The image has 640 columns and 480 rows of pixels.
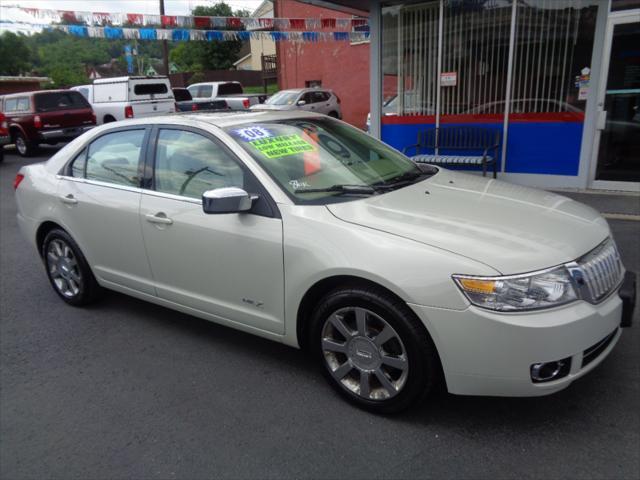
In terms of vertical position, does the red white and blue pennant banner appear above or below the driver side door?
above

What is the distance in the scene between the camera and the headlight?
2.42 m

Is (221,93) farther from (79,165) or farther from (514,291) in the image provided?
(514,291)

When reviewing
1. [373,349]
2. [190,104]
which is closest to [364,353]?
[373,349]

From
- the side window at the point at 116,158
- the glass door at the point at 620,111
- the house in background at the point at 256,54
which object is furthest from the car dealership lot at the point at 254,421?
the house in background at the point at 256,54

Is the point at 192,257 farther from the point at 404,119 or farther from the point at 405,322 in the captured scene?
the point at 404,119

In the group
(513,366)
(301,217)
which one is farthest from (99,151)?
(513,366)

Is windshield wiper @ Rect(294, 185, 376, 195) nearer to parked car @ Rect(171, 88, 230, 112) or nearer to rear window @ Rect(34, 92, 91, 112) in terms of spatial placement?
rear window @ Rect(34, 92, 91, 112)

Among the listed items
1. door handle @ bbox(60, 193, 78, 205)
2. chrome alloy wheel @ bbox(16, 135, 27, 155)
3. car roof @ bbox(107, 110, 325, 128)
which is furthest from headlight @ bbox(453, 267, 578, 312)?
chrome alloy wheel @ bbox(16, 135, 27, 155)

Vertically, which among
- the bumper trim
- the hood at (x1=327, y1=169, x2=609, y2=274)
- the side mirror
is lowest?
the bumper trim

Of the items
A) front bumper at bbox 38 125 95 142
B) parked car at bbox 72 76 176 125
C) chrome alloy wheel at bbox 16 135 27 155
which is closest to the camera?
front bumper at bbox 38 125 95 142

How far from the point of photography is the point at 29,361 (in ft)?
12.3

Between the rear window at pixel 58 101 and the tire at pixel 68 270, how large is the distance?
12.2 metres

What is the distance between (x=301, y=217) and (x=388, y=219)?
49 centimetres

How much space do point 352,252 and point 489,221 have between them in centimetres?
78
